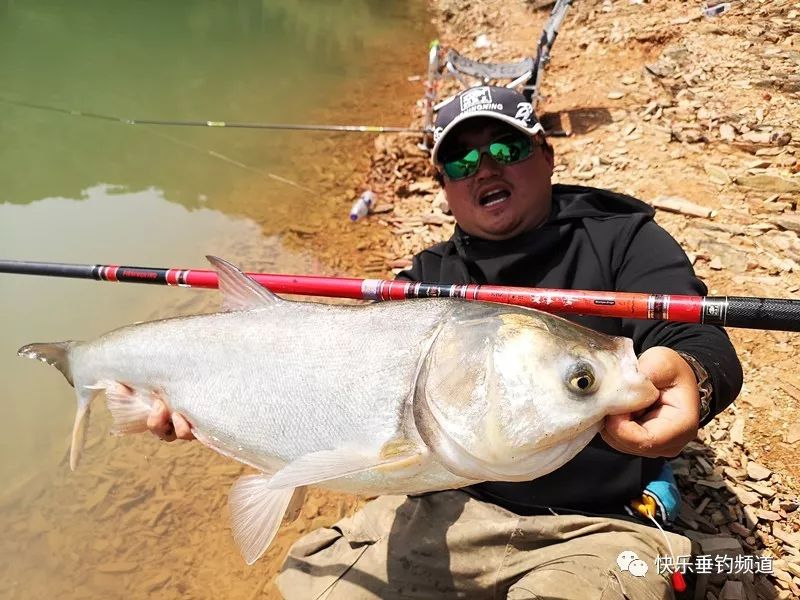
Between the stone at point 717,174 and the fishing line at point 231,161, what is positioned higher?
the fishing line at point 231,161

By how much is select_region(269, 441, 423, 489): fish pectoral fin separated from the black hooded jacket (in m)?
1.14

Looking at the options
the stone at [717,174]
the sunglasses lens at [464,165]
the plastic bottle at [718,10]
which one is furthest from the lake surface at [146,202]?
the plastic bottle at [718,10]

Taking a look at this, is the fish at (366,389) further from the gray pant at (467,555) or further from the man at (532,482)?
the gray pant at (467,555)

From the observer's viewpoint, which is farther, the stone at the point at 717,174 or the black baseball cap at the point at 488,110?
the stone at the point at 717,174

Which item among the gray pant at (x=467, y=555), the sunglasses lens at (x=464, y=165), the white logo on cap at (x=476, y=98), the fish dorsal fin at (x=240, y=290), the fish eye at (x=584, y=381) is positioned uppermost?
the white logo on cap at (x=476, y=98)

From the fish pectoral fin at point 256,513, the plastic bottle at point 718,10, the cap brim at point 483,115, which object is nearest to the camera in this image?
the fish pectoral fin at point 256,513

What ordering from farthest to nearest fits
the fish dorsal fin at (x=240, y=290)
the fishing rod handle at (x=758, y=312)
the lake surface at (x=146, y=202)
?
the lake surface at (x=146, y=202)
the fish dorsal fin at (x=240, y=290)
the fishing rod handle at (x=758, y=312)

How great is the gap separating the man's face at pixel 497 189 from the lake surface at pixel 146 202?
3.10m

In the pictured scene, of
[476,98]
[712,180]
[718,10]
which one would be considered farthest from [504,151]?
[718,10]

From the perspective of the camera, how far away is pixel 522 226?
315 centimetres

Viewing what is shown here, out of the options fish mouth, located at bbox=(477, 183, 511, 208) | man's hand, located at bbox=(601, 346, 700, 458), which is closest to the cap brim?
fish mouth, located at bbox=(477, 183, 511, 208)

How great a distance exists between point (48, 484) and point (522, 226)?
4962mm

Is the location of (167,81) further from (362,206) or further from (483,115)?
(483,115)

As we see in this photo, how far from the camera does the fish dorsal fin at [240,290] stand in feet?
8.28
